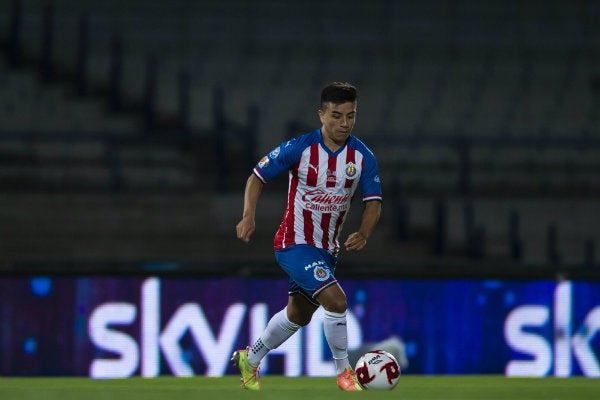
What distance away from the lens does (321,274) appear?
6.48 m

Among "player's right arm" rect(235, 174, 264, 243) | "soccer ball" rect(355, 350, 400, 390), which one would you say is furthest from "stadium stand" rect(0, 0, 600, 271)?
"player's right arm" rect(235, 174, 264, 243)

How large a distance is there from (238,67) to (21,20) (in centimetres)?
253

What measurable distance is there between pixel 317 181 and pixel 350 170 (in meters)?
0.18

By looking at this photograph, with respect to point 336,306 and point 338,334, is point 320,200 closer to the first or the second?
point 336,306

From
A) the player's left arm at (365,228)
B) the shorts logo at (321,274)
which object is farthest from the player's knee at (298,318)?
the player's left arm at (365,228)

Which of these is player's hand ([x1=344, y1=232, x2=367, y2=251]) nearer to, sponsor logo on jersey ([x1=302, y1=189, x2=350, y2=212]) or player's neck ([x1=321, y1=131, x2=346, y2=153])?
sponsor logo on jersey ([x1=302, y1=189, x2=350, y2=212])

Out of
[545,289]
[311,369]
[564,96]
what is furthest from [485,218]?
[564,96]

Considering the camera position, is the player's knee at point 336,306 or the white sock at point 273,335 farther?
the white sock at point 273,335

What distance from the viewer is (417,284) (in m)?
8.87

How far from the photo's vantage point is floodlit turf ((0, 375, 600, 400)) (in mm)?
6035

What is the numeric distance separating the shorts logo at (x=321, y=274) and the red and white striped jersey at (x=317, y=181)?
19 cm

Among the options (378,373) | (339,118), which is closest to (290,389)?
(378,373)

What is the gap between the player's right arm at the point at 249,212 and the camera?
20.7 ft

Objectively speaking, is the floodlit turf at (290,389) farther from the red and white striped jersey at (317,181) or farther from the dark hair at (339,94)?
the dark hair at (339,94)
